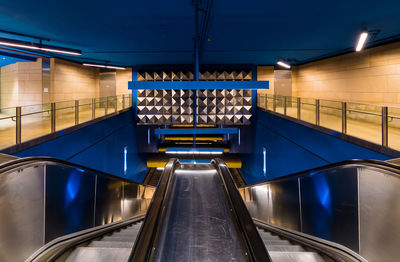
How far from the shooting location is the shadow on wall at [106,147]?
22.1ft

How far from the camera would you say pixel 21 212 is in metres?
2.65

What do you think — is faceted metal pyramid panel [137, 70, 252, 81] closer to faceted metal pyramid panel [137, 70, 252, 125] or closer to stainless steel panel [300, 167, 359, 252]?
faceted metal pyramid panel [137, 70, 252, 125]

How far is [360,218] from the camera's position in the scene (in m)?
2.78

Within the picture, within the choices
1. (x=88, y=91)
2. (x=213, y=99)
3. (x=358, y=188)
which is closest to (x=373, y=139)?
(x=358, y=188)

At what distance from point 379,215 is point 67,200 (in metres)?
3.86

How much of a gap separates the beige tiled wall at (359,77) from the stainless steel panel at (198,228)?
793cm

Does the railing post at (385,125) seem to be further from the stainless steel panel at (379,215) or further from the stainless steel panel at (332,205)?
the stainless steel panel at (379,215)

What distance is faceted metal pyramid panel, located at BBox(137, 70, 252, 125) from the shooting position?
567 inches

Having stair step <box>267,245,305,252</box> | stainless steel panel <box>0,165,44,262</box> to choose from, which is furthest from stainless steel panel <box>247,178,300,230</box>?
stainless steel panel <box>0,165,44,262</box>

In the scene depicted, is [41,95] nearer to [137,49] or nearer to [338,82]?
[137,49]

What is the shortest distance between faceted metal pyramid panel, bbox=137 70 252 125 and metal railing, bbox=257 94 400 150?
510 centimetres

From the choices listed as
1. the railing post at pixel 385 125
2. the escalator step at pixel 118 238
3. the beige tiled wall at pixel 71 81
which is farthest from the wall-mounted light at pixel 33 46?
the railing post at pixel 385 125

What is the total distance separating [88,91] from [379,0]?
14915 mm

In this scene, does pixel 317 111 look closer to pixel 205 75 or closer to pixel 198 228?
pixel 198 228
